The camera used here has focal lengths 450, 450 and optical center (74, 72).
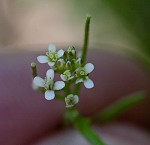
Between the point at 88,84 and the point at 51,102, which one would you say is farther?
the point at 51,102

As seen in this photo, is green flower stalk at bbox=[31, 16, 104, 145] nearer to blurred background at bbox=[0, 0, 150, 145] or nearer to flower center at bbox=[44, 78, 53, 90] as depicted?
flower center at bbox=[44, 78, 53, 90]

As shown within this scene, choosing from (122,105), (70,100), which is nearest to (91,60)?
(122,105)

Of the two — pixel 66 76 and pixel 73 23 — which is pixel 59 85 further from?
pixel 73 23

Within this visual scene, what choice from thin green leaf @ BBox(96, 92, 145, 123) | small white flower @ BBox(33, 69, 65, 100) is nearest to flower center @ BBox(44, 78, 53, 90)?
small white flower @ BBox(33, 69, 65, 100)

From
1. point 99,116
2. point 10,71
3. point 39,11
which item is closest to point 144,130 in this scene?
point 99,116

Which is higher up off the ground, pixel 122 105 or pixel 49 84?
pixel 49 84

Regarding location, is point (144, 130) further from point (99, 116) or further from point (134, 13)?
point (134, 13)
